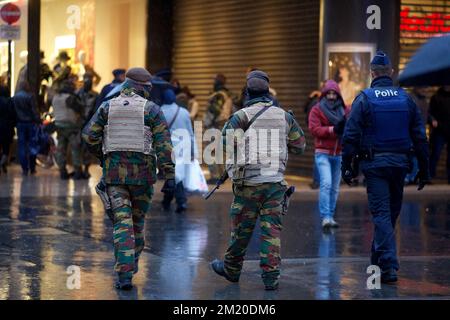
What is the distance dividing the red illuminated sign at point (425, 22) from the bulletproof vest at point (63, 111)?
603 cm

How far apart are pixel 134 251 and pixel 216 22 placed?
46.9ft

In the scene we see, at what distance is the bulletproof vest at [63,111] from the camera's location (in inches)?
770

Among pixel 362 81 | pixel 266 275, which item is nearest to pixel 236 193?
pixel 266 275

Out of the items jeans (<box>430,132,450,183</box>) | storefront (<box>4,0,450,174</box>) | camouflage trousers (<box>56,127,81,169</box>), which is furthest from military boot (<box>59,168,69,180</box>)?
jeans (<box>430,132,450,183</box>)

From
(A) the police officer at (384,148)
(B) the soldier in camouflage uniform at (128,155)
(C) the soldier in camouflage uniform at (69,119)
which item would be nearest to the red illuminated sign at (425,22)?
(C) the soldier in camouflage uniform at (69,119)

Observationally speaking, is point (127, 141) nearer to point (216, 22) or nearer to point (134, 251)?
point (134, 251)

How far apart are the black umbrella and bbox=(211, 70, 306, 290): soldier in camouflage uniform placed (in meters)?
3.43

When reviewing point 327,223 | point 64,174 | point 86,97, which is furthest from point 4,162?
point 327,223

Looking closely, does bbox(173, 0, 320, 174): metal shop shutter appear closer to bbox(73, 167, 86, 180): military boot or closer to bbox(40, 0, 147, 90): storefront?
bbox(40, 0, 147, 90): storefront

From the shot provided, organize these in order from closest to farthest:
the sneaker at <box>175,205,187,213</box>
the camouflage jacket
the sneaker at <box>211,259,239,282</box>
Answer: the camouflage jacket < the sneaker at <box>211,259,239,282</box> < the sneaker at <box>175,205,187,213</box>

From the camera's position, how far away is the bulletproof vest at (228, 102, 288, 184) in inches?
371

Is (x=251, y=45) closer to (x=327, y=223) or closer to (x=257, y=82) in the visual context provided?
(x=327, y=223)
